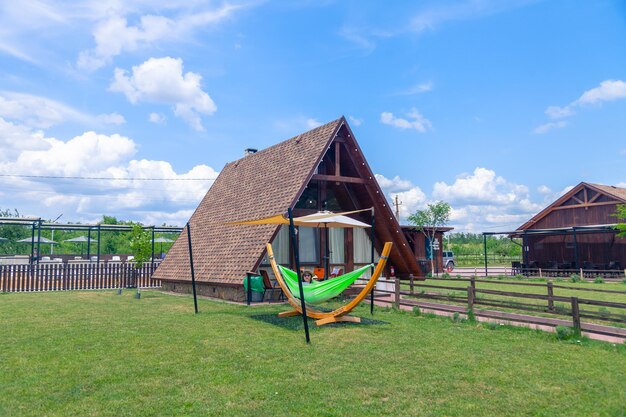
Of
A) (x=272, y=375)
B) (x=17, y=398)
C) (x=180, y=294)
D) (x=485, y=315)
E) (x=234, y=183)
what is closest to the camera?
Answer: (x=17, y=398)

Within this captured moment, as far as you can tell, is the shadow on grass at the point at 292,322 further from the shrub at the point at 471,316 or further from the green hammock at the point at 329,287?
the shrub at the point at 471,316

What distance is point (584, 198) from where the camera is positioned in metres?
32.7

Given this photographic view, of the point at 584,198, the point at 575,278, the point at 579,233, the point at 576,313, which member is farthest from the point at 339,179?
the point at 584,198

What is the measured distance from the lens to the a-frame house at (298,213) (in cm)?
1348

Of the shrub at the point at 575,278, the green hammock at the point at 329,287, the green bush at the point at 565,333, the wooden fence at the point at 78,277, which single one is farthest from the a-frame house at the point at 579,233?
the wooden fence at the point at 78,277

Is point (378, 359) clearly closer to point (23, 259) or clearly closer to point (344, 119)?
point (344, 119)

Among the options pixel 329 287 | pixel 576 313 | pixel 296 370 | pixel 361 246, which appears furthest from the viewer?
pixel 361 246

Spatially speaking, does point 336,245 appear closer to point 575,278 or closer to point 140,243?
point 140,243

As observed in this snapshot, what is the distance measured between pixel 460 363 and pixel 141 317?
6.97 meters

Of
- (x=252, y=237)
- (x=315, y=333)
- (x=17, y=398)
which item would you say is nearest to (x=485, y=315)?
(x=315, y=333)

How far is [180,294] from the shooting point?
51.9ft

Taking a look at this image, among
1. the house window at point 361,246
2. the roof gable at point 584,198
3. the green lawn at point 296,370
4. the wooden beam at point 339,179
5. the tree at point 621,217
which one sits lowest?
the green lawn at point 296,370

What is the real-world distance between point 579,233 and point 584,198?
3879 mm

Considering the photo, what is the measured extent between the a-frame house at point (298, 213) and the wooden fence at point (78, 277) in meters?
2.49
